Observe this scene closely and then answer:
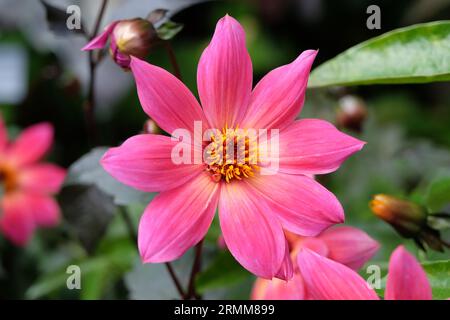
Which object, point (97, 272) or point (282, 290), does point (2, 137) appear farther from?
point (282, 290)

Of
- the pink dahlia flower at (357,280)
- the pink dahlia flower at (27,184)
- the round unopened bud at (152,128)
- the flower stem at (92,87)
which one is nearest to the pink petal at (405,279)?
the pink dahlia flower at (357,280)

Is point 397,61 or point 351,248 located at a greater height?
point 397,61

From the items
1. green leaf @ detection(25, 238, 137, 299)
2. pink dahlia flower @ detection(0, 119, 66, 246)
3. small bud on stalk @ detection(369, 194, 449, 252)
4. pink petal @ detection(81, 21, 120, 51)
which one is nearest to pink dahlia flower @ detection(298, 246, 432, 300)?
small bud on stalk @ detection(369, 194, 449, 252)

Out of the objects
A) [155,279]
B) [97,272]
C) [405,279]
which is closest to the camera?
[405,279]

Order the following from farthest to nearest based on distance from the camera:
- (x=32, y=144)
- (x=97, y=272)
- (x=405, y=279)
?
(x=32, y=144) < (x=97, y=272) < (x=405, y=279)

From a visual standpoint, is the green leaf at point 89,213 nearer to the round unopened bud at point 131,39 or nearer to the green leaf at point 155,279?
the green leaf at point 155,279

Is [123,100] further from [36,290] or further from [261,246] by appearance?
[261,246]

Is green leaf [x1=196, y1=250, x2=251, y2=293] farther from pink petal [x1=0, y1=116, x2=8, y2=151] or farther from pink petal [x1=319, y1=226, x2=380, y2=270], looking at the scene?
pink petal [x1=0, y1=116, x2=8, y2=151]

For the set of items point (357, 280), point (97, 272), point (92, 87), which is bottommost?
point (97, 272)

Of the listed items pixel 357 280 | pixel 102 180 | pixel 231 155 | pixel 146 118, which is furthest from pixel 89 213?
pixel 146 118
